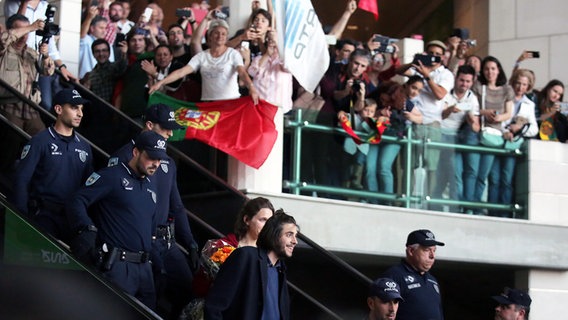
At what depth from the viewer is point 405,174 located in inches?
520

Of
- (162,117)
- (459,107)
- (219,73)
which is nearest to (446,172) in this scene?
(459,107)

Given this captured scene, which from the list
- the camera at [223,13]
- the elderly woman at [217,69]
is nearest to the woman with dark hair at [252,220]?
the elderly woman at [217,69]

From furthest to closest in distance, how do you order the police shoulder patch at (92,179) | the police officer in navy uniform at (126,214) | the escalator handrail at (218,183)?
1. the escalator handrail at (218,183)
2. the police shoulder patch at (92,179)
3. the police officer in navy uniform at (126,214)

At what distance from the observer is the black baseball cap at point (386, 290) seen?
27.5 ft

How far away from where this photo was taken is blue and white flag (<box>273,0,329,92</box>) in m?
12.7

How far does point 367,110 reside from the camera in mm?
13055

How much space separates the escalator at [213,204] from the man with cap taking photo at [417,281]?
126 cm

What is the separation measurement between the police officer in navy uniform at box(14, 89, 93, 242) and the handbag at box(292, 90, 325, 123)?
3820 mm

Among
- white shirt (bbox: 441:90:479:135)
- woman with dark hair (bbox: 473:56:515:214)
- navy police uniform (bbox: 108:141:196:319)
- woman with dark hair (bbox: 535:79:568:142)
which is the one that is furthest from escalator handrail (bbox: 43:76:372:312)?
woman with dark hair (bbox: 535:79:568:142)

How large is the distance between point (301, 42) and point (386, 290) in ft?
16.3

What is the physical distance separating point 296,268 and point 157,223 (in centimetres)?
570

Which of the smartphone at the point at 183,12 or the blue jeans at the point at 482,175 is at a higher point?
the smartphone at the point at 183,12

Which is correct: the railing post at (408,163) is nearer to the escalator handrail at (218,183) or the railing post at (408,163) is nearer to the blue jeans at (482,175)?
the blue jeans at (482,175)

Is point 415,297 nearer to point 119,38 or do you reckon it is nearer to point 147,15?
point 119,38
